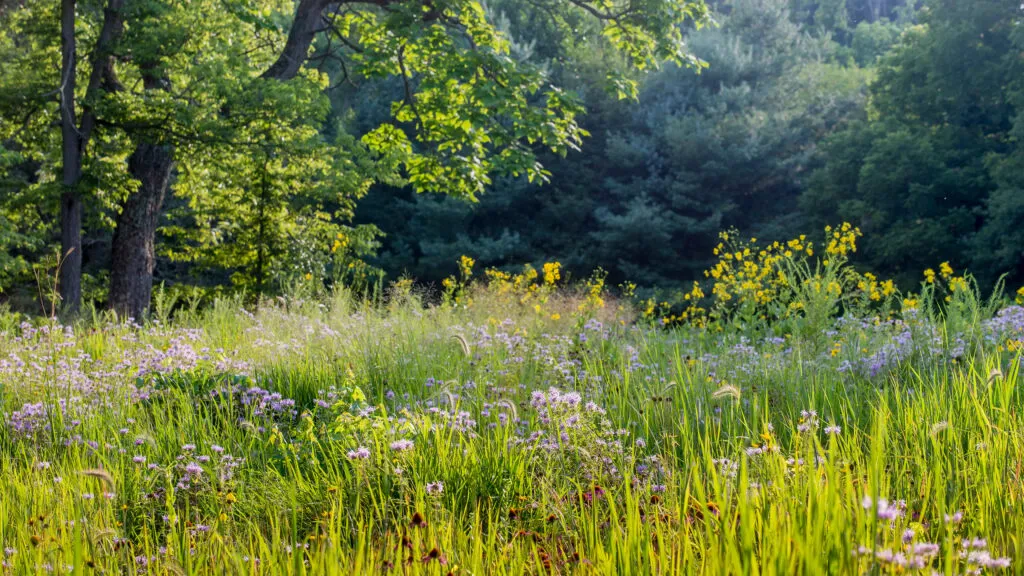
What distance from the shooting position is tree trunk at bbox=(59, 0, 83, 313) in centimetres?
1031

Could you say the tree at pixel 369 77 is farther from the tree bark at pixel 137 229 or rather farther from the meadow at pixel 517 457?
the meadow at pixel 517 457

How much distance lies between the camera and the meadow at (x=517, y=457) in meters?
1.80

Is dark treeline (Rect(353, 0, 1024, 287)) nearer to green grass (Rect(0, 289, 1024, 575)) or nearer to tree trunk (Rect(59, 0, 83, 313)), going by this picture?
tree trunk (Rect(59, 0, 83, 313))

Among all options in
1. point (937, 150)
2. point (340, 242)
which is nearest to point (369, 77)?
point (340, 242)

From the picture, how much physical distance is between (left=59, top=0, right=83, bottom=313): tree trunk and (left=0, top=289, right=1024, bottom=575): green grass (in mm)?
5461

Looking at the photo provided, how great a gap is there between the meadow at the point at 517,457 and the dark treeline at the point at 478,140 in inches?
181

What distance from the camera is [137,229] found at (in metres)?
10.3

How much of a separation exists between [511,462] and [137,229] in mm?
9198

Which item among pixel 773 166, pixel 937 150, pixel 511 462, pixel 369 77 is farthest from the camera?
pixel 773 166

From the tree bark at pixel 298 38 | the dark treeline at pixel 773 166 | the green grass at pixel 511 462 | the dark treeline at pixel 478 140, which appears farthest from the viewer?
the dark treeline at pixel 773 166

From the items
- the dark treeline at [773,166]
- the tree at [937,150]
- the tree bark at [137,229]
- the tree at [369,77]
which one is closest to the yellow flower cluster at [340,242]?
the tree at [369,77]

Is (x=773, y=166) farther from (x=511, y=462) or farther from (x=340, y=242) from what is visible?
(x=511, y=462)

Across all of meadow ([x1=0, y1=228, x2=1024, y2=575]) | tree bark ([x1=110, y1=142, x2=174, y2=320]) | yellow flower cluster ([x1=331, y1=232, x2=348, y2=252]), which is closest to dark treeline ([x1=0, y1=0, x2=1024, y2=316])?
tree bark ([x1=110, y1=142, x2=174, y2=320])

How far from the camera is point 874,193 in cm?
2042
